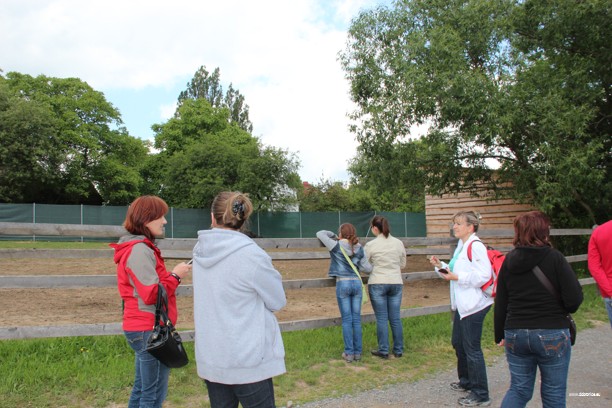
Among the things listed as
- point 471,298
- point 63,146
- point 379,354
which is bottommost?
point 379,354

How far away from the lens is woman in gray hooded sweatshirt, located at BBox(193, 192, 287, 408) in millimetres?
2320

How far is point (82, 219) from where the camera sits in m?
24.9

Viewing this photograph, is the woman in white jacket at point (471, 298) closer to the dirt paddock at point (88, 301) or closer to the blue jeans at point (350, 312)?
the blue jeans at point (350, 312)

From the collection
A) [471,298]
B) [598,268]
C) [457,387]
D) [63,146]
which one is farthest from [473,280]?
[63,146]

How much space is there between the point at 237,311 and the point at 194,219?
950 inches

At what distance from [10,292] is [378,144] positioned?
341 inches

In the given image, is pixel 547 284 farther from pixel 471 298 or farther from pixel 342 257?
pixel 342 257

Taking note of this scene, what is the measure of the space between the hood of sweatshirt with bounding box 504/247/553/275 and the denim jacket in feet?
8.46

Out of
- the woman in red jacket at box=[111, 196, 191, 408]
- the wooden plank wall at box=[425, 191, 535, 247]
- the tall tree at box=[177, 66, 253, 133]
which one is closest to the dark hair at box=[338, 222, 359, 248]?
the woman in red jacket at box=[111, 196, 191, 408]

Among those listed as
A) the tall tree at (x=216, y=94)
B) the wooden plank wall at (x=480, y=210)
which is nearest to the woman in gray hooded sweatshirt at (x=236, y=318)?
the wooden plank wall at (x=480, y=210)

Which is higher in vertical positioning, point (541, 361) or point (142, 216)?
point (142, 216)

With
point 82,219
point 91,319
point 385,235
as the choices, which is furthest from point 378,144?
point 82,219

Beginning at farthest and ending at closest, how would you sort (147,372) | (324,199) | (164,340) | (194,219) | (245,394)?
(324,199), (194,219), (147,372), (164,340), (245,394)

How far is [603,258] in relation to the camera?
439cm
